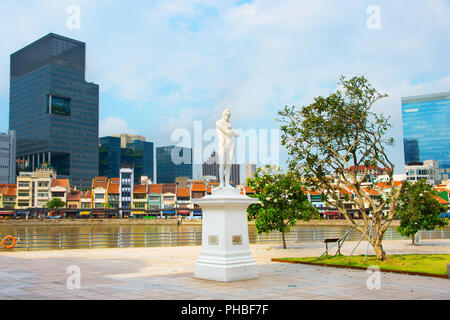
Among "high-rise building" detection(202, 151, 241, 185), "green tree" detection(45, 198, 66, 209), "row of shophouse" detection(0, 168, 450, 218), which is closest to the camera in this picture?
"high-rise building" detection(202, 151, 241, 185)

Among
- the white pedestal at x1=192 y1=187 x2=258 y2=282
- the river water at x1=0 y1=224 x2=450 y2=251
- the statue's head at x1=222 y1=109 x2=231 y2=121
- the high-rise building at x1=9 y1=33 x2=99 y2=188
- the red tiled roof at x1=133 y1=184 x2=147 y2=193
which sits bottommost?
the river water at x1=0 y1=224 x2=450 y2=251

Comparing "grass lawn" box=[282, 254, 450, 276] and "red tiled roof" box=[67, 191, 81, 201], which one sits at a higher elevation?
"red tiled roof" box=[67, 191, 81, 201]

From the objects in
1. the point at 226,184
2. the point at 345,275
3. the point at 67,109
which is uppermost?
the point at 67,109

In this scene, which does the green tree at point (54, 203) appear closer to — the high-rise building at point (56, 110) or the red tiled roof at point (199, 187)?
the red tiled roof at point (199, 187)

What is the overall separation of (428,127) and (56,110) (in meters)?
137

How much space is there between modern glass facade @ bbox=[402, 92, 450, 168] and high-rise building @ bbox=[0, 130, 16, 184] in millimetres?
143920

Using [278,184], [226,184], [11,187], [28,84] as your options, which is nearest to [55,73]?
[28,84]

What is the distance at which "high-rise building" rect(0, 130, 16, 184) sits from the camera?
142 metres
